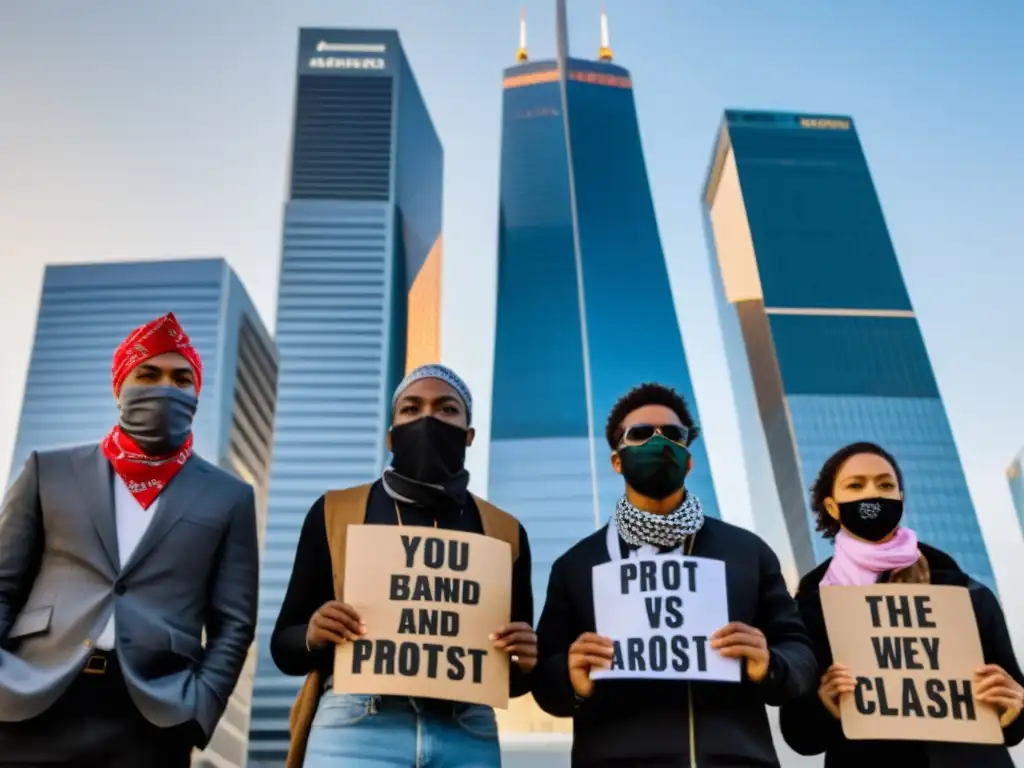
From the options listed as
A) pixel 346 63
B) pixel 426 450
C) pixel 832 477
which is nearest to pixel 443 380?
pixel 426 450

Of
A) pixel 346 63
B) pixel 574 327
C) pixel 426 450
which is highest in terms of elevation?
pixel 346 63

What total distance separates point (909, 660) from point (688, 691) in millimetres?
→ 891

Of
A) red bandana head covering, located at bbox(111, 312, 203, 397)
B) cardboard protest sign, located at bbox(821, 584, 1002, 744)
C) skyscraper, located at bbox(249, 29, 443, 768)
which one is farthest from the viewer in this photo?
skyscraper, located at bbox(249, 29, 443, 768)

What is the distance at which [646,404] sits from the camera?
11.4 ft

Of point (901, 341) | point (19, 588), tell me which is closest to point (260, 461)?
point (901, 341)

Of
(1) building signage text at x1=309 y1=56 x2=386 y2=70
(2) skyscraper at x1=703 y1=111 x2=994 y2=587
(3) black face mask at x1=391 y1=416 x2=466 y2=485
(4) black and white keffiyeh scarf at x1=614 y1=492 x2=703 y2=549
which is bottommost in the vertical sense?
(4) black and white keffiyeh scarf at x1=614 y1=492 x2=703 y2=549

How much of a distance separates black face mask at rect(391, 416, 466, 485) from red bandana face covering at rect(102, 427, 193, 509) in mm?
800

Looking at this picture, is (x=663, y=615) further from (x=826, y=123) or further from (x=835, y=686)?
(x=826, y=123)

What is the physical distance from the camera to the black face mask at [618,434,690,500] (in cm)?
323

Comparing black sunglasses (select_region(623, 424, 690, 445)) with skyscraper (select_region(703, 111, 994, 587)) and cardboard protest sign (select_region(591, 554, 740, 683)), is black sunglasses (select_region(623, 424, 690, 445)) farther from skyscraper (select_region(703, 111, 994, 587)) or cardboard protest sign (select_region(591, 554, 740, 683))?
skyscraper (select_region(703, 111, 994, 587))

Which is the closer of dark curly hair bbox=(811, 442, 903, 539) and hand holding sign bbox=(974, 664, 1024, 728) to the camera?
hand holding sign bbox=(974, 664, 1024, 728)

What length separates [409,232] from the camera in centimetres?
12569

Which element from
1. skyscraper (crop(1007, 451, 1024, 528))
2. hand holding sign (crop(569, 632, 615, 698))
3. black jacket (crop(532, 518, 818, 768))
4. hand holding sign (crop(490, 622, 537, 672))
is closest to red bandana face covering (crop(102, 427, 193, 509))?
hand holding sign (crop(490, 622, 537, 672))

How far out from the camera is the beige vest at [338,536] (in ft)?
10.00
